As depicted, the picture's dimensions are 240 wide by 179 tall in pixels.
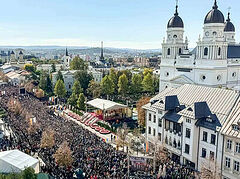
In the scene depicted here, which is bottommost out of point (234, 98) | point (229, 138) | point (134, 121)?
point (134, 121)

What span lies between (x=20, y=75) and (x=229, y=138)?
9259cm

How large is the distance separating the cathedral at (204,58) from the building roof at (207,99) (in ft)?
72.4

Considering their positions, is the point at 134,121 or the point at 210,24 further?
the point at 210,24

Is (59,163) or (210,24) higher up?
(210,24)

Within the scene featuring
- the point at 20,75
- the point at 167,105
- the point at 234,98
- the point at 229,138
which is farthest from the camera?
the point at 20,75

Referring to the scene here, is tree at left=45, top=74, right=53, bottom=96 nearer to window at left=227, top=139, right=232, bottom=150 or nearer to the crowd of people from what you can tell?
the crowd of people

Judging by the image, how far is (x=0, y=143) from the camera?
3566 centimetres

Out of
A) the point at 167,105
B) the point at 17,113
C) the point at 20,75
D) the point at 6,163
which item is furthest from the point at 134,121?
the point at 20,75

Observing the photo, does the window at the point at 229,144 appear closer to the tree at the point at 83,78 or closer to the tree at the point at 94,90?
the tree at the point at 94,90

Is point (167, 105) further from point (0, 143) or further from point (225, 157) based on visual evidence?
point (0, 143)

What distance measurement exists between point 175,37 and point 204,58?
31.9ft

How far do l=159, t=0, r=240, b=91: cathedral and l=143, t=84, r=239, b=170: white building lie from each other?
22110mm

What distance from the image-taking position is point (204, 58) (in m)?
56.0

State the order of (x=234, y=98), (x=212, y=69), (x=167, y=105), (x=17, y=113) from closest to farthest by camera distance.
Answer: (x=234, y=98) < (x=167, y=105) < (x=17, y=113) < (x=212, y=69)
